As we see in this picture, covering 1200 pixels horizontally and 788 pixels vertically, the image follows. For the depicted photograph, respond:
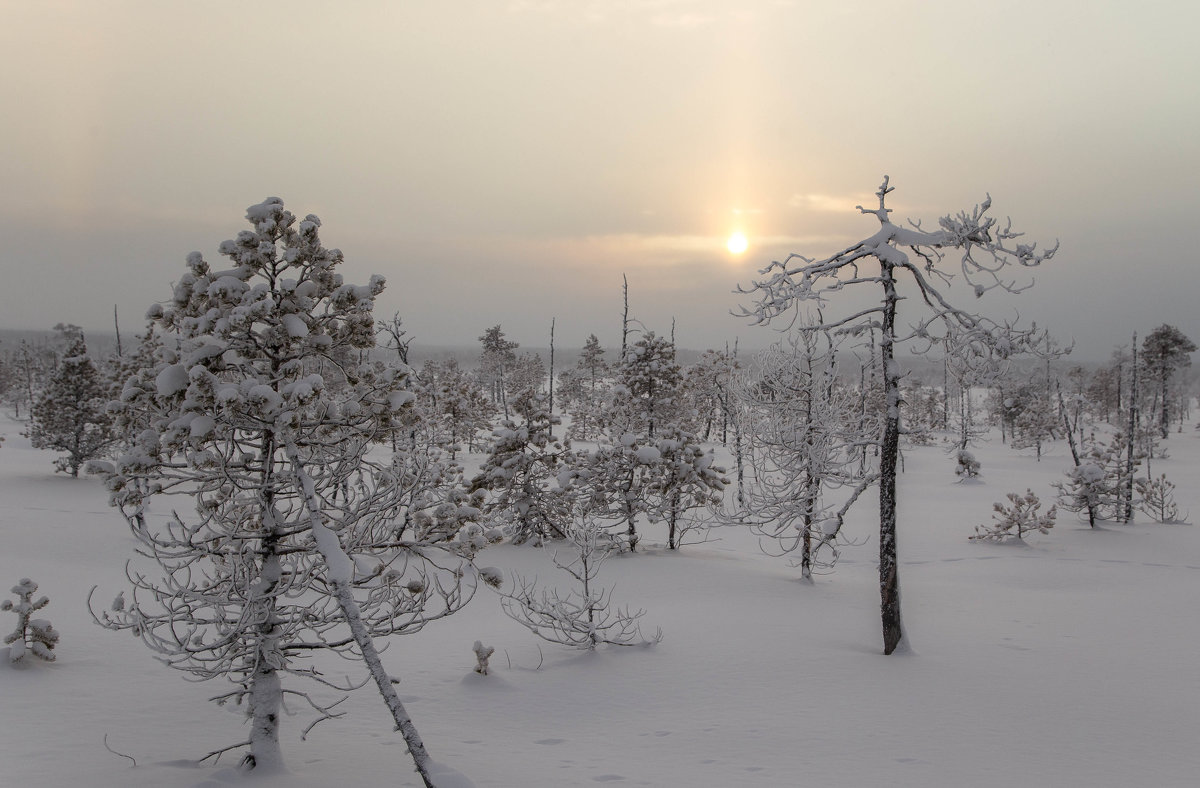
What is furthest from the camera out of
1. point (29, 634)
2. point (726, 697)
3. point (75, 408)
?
point (75, 408)

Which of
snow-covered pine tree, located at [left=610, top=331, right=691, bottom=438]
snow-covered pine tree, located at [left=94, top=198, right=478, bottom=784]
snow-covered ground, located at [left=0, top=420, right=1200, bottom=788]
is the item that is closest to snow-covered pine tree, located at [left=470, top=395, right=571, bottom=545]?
snow-covered pine tree, located at [left=610, top=331, right=691, bottom=438]

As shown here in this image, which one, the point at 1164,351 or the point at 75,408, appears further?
the point at 1164,351

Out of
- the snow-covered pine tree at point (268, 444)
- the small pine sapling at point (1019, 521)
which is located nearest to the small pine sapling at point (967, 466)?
the small pine sapling at point (1019, 521)

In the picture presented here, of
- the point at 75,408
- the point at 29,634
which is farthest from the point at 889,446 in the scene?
the point at 75,408

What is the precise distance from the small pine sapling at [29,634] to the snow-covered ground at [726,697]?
370 mm

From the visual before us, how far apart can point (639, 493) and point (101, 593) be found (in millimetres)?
13988

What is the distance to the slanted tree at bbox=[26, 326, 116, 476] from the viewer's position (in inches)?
1160

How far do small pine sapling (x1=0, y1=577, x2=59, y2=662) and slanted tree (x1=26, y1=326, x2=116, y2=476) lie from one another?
66.5 feet

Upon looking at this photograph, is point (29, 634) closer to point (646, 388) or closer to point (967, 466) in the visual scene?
point (646, 388)

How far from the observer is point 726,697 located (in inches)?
429

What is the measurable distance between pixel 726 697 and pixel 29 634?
11.2m

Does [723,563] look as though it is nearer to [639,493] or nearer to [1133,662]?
[639,493]

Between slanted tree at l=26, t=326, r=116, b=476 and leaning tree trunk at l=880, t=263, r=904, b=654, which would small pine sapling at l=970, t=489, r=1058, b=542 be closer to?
leaning tree trunk at l=880, t=263, r=904, b=654

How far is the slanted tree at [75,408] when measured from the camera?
29469mm
